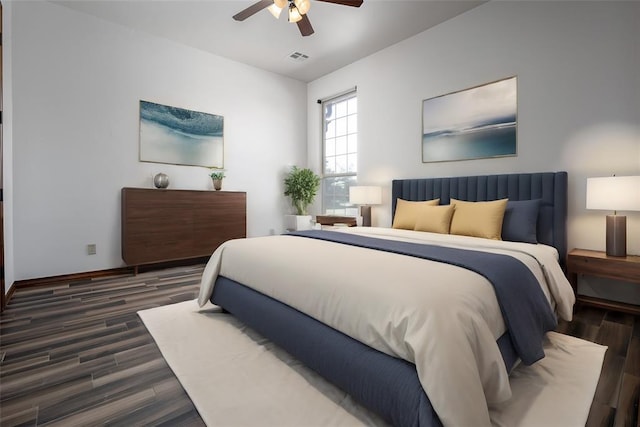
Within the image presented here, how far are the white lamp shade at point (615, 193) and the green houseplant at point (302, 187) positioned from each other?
3.71 meters

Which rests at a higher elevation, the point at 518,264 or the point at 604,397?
the point at 518,264

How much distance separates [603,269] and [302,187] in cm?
396

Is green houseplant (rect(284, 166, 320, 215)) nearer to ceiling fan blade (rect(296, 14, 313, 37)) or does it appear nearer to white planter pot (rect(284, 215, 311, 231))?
white planter pot (rect(284, 215, 311, 231))

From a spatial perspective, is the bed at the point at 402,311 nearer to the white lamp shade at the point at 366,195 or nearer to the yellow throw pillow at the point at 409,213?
the yellow throw pillow at the point at 409,213

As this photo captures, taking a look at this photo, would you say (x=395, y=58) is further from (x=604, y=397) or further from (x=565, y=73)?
(x=604, y=397)

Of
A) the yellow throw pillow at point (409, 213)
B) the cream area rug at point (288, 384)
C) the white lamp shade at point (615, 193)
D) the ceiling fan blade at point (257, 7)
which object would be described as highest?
the ceiling fan blade at point (257, 7)

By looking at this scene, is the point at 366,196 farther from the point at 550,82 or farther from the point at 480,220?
the point at 550,82

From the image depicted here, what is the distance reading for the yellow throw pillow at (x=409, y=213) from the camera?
349 centimetres

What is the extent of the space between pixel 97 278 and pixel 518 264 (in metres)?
4.24

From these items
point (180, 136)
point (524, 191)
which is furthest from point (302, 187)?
point (524, 191)

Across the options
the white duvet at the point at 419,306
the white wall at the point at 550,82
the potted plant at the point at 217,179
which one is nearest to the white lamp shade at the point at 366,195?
the white wall at the point at 550,82

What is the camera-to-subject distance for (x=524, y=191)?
314cm

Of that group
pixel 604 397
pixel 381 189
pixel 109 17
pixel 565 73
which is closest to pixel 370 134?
pixel 381 189

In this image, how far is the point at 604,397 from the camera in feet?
4.97
